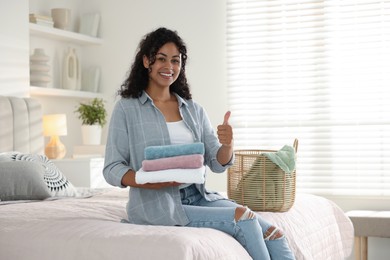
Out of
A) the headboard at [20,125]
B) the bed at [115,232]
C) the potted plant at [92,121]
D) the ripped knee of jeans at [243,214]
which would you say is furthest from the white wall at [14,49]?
the ripped knee of jeans at [243,214]

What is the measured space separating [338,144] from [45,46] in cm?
238

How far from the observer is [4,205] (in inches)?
134

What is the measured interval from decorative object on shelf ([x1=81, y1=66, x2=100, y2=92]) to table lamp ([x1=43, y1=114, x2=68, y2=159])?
887 mm

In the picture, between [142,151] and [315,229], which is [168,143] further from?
[315,229]

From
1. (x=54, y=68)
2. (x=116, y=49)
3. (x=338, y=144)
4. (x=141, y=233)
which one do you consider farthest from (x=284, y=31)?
(x=141, y=233)

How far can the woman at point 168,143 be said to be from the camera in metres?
2.61

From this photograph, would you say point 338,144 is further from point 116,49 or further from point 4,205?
point 4,205

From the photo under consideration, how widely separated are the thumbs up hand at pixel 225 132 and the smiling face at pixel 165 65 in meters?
0.30

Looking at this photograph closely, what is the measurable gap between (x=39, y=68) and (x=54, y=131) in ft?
1.67

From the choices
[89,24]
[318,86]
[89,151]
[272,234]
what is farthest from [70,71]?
[272,234]

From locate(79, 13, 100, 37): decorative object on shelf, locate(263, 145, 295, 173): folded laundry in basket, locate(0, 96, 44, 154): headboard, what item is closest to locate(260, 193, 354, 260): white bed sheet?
locate(263, 145, 295, 173): folded laundry in basket

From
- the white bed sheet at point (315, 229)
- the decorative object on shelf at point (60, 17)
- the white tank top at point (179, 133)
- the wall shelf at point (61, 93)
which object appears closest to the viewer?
the white tank top at point (179, 133)

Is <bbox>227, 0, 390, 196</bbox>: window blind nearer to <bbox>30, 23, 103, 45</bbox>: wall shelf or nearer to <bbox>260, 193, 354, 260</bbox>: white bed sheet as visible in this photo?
<bbox>30, 23, 103, 45</bbox>: wall shelf

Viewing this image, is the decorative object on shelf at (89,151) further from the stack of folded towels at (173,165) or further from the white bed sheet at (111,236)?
the stack of folded towels at (173,165)
